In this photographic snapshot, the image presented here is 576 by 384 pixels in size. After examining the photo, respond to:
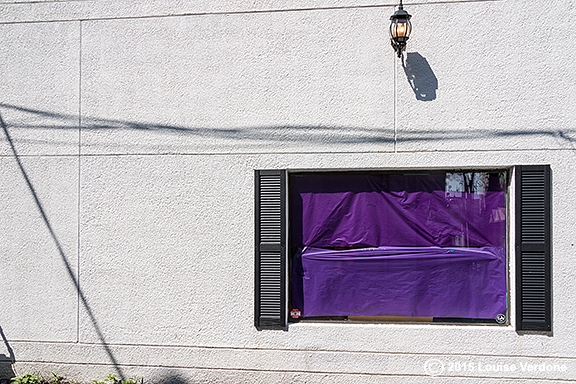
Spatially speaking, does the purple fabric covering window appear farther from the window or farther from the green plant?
the green plant

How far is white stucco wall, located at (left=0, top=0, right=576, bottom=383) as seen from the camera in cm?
→ 518

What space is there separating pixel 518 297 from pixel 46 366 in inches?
215

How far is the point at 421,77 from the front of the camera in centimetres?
530

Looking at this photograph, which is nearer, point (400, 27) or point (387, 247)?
point (400, 27)

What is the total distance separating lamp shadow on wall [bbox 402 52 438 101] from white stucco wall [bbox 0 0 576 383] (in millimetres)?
24

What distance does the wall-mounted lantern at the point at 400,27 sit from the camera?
5.03 m

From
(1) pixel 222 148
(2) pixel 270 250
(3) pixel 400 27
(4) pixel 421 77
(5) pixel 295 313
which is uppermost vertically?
(3) pixel 400 27

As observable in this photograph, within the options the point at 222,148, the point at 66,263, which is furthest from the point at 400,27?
the point at 66,263

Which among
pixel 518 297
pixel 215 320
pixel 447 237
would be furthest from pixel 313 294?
pixel 518 297

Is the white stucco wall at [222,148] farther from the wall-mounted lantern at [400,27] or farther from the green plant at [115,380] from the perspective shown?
the wall-mounted lantern at [400,27]

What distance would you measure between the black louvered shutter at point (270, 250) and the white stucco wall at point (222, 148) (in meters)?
0.12

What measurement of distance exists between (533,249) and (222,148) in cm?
359

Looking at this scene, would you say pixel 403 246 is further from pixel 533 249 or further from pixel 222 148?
pixel 222 148

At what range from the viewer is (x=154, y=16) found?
565cm
